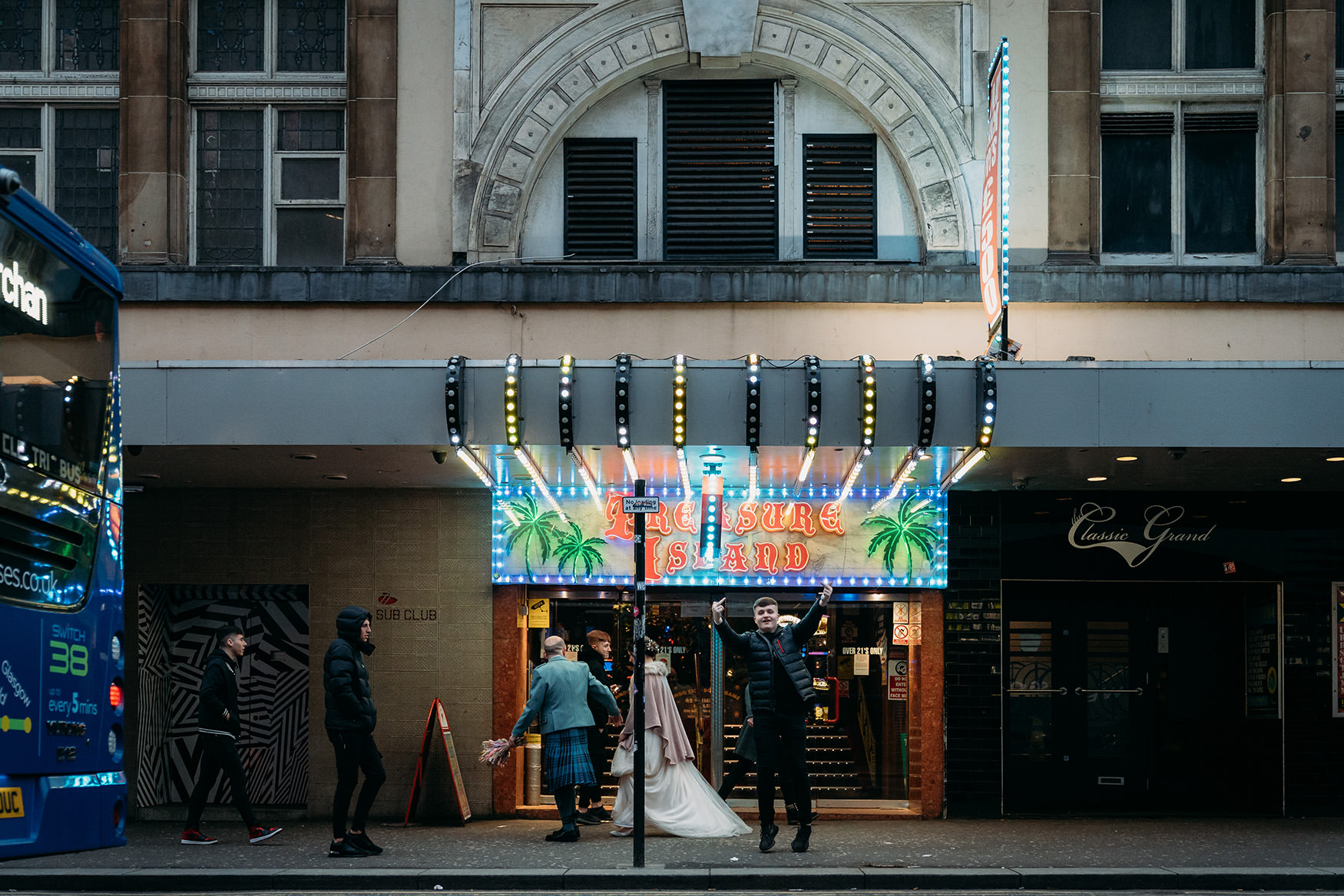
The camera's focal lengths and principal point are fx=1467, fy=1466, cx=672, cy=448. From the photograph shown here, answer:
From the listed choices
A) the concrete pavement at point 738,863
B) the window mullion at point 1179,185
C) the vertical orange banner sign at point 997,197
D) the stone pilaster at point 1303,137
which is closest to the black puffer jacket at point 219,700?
the concrete pavement at point 738,863

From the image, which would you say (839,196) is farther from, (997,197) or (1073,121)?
(997,197)

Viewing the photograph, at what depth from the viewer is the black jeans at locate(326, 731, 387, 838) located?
485 inches

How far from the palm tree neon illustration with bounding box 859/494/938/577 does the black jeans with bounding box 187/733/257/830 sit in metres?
6.71

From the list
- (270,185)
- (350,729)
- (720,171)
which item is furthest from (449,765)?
(720,171)

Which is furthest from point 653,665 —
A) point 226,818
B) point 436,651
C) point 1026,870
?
point 226,818

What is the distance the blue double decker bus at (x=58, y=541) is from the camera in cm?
710

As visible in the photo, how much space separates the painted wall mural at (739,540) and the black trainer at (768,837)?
12.1 feet

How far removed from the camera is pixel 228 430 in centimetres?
1268

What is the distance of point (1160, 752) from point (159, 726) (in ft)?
35.5

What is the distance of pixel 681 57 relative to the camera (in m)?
16.0

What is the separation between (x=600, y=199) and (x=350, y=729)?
6.63 meters

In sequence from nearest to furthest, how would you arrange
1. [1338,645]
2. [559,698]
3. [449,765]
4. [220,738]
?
1. [220,738]
2. [559,698]
3. [449,765]
4. [1338,645]

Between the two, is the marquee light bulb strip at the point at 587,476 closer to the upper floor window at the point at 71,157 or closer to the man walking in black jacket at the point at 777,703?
the man walking in black jacket at the point at 777,703

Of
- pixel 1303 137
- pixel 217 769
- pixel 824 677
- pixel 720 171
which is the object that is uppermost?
pixel 1303 137
